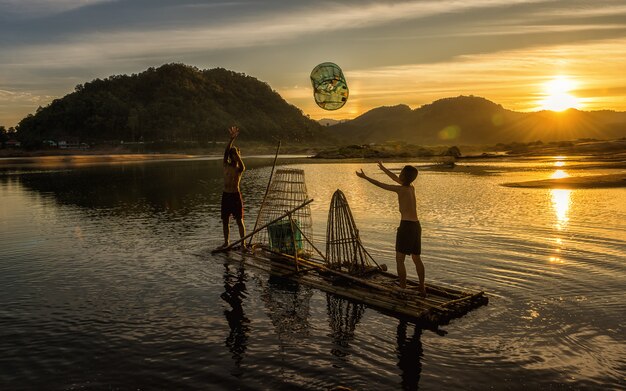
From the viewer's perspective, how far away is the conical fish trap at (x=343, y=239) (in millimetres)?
12648

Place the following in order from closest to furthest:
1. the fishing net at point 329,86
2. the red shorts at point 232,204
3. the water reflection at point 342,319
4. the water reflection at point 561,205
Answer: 1. the water reflection at point 342,319
2. the fishing net at point 329,86
3. the red shorts at point 232,204
4. the water reflection at point 561,205

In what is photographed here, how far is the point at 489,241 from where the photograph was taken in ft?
58.2

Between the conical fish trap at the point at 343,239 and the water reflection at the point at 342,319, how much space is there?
4.13 ft

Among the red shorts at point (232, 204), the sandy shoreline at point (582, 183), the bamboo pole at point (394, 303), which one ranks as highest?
the red shorts at point (232, 204)

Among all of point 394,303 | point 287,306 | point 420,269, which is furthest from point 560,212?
point 287,306

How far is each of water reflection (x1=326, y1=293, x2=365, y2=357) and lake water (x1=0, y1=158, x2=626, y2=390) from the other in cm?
5

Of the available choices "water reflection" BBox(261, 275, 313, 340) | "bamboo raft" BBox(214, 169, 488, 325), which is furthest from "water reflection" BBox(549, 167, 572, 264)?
"water reflection" BBox(261, 275, 313, 340)

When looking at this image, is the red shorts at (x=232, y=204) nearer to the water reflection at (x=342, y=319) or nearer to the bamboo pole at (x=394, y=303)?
the bamboo pole at (x=394, y=303)

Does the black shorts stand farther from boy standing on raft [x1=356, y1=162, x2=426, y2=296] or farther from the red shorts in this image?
the red shorts

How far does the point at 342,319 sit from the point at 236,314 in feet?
7.99

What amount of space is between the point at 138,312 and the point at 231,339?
2.89 meters

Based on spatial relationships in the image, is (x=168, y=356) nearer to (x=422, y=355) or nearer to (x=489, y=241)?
(x=422, y=355)

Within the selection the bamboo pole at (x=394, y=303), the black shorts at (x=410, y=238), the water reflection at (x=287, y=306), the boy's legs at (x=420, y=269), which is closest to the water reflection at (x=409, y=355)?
the bamboo pole at (x=394, y=303)

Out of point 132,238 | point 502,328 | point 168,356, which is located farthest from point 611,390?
point 132,238
